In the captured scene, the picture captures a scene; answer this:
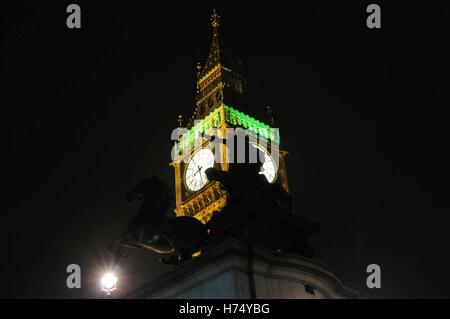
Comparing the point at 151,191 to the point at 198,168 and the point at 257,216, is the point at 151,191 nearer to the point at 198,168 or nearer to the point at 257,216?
the point at 257,216

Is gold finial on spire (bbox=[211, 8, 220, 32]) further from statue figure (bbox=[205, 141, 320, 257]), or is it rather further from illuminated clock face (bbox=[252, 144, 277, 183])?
statue figure (bbox=[205, 141, 320, 257])

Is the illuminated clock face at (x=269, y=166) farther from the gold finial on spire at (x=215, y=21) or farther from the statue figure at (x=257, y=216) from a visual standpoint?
the statue figure at (x=257, y=216)

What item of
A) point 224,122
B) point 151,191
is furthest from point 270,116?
point 151,191

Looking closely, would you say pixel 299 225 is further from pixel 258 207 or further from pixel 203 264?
pixel 203 264

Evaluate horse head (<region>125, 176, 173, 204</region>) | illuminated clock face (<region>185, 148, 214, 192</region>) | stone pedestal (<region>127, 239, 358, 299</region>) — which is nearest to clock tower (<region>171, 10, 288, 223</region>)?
illuminated clock face (<region>185, 148, 214, 192</region>)

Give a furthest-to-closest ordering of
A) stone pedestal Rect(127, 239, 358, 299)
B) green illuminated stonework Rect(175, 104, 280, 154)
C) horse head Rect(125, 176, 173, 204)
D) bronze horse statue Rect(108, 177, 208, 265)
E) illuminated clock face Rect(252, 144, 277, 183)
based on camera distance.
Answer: green illuminated stonework Rect(175, 104, 280, 154) → illuminated clock face Rect(252, 144, 277, 183) → horse head Rect(125, 176, 173, 204) → bronze horse statue Rect(108, 177, 208, 265) → stone pedestal Rect(127, 239, 358, 299)

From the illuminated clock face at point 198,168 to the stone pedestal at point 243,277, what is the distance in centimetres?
5153

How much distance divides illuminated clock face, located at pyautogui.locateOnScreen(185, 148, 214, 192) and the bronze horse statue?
165 ft

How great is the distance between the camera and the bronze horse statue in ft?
33.3

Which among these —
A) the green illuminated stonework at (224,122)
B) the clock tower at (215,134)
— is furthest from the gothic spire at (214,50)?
the green illuminated stonework at (224,122)

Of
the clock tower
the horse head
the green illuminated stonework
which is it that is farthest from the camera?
the green illuminated stonework

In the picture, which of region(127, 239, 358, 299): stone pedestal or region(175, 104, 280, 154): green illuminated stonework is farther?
region(175, 104, 280, 154): green illuminated stonework
